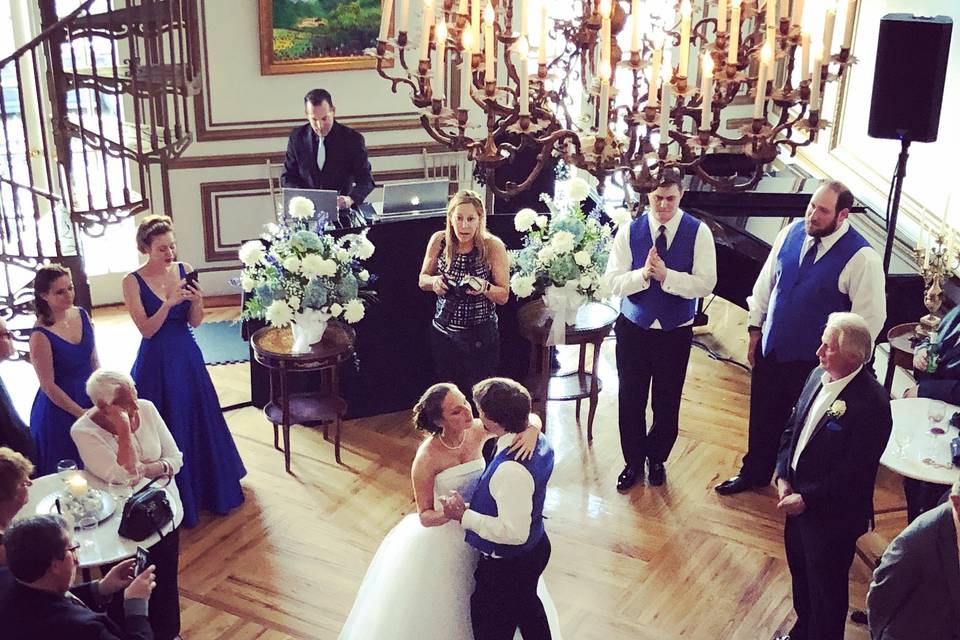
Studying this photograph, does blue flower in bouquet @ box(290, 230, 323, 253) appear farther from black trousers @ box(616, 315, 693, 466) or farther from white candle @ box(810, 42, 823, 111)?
white candle @ box(810, 42, 823, 111)

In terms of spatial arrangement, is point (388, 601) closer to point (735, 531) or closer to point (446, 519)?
point (446, 519)

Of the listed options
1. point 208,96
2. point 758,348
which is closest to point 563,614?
point 758,348

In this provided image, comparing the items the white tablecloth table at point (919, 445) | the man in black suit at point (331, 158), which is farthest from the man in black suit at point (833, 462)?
the man in black suit at point (331, 158)

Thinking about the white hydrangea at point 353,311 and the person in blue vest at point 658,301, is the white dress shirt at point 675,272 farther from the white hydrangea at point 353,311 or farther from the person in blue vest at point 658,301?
the white hydrangea at point 353,311

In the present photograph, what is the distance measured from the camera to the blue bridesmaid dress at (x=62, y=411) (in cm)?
438

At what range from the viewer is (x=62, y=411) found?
14.4 feet

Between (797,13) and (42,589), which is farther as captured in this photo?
(797,13)

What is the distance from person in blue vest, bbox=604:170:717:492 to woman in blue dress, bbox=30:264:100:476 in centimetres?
243

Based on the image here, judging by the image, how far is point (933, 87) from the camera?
511 cm

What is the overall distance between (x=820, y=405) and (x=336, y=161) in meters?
3.73

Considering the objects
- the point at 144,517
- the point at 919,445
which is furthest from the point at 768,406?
the point at 144,517

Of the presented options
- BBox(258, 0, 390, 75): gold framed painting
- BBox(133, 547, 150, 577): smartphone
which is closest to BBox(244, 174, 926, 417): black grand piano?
BBox(258, 0, 390, 75): gold framed painting

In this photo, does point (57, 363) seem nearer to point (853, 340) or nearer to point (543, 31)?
point (543, 31)

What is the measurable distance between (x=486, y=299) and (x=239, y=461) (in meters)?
1.47
